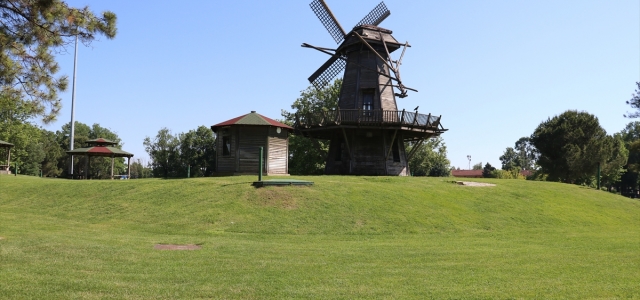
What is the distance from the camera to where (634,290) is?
7555 mm

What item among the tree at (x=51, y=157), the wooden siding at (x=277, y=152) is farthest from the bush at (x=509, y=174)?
the tree at (x=51, y=157)

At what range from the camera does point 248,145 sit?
30.2 metres

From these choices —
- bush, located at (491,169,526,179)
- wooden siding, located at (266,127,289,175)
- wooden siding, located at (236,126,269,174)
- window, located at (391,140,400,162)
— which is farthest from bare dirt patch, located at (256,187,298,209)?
bush, located at (491,169,526,179)

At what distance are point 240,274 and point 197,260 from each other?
1.67 m

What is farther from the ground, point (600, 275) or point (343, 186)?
point (343, 186)

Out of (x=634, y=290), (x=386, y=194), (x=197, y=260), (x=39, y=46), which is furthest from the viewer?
(x=386, y=194)

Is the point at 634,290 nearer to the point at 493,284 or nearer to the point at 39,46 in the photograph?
the point at 493,284

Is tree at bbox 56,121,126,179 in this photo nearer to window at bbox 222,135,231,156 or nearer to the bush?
window at bbox 222,135,231,156

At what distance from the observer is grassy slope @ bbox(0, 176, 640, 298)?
738cm

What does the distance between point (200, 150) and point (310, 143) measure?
144 ft

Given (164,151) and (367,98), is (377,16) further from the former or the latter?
(164,151)

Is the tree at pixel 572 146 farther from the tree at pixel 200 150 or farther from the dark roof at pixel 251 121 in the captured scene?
the tree at pixel 200 150

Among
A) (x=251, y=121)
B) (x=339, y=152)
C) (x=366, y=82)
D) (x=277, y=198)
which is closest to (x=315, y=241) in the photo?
(x=277, y=198)

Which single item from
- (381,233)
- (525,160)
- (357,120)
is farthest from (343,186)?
(525,160)
